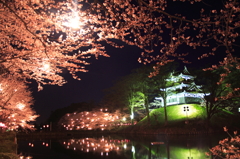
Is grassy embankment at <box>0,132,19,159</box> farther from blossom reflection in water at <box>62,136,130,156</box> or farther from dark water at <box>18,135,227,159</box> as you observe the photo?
blossom reflection in water at <box>62,136,130,156</box>

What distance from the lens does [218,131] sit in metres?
25.4

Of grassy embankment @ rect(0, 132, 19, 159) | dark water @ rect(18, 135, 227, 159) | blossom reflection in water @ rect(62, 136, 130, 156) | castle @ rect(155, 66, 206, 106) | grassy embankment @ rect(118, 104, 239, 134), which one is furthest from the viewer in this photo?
castle @ rect(155, 66, 206, 106)

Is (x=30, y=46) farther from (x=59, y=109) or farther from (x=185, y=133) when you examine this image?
(x=59, y=109)

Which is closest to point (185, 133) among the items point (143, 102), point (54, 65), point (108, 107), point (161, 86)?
point (161, 86)

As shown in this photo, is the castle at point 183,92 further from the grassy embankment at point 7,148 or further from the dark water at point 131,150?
the grassy embankment at point 7,148

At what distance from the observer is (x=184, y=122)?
2828 centimetres

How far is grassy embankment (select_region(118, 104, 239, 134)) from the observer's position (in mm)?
25828

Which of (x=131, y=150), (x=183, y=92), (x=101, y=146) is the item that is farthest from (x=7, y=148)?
(x=183, y=92)

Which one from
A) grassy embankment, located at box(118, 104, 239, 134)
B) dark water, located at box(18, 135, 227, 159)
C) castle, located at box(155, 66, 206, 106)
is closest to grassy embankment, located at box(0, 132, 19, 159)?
dark water, located at box(18, 135, 227, 159)

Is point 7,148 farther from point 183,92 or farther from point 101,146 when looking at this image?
point 183,92

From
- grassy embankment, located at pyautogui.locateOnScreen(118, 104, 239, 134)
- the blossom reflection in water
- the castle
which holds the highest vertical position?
the castle

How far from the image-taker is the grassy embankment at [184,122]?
2583 cm

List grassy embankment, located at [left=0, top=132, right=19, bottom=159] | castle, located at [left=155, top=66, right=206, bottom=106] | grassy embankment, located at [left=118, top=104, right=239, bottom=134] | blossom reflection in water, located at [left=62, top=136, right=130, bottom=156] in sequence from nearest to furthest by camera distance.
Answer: grassy embankment, located at [left=0, top=132, right=19, bottom=159]
blossom reflection in water, located at [left=62, top=136, right=130, bottom=156]
grassy embankment, located at [left=118, top=104, right=239, bottom=134]
castle, located at [left=155, top=66, right=206, bottom=106]

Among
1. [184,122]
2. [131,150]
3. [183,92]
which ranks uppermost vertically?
[183,92]
